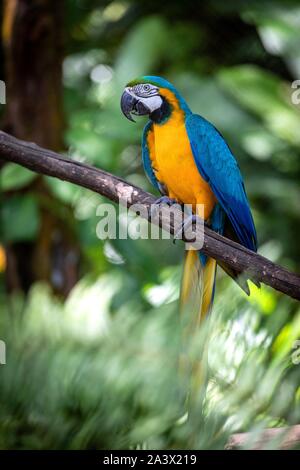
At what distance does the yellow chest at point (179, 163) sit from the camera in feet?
3.28

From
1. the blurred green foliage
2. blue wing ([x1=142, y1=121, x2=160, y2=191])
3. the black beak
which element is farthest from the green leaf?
the black beak

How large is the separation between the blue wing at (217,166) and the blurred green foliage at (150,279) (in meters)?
0.12

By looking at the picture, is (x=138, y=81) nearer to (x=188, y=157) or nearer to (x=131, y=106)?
(x=131, y=106)

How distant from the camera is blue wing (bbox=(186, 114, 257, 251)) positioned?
913mm

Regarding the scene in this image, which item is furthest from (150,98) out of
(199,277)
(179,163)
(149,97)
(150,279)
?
(150,279)

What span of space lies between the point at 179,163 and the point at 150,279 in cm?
30

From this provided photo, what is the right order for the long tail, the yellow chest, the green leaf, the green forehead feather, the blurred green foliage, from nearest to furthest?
the blurred green foliage → the long tail → the green forehead feather → the yellow chest → the green leaf

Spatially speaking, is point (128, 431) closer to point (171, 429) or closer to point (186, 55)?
point (171, 429)

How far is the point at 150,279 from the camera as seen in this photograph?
1.23 metres

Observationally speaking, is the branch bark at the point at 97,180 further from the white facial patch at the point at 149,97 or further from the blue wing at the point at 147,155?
the blue wing at the point at 147,155

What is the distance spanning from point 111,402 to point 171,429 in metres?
0.03

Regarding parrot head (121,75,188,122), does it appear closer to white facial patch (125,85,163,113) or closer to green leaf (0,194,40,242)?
white facial patch (125,85,163,113)

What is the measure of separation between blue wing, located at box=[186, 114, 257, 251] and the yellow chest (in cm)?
1

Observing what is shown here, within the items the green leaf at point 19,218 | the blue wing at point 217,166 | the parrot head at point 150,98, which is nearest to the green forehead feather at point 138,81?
the parrot head at point 150,98
